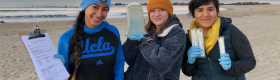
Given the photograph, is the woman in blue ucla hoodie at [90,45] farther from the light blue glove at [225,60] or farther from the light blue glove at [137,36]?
the light blue glove at [225,60]

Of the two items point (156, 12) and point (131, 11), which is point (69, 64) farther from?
point (156, 12)

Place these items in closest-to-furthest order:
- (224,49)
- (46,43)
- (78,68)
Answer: (46,43) < (224,49) < (78,68)

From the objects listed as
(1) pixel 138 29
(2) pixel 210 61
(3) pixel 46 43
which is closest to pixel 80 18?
(3) pixel 46 43

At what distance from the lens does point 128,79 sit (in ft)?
7.14

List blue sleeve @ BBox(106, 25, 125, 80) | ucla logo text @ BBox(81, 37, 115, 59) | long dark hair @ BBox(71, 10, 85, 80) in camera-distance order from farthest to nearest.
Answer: blue sleeve @ BBox(106, 25, 125, 80), ucla logo text @ BBox(81, 37, 115, 59), long dark hair @ BBox(71, 10, 85, 80)

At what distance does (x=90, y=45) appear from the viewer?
2031mm

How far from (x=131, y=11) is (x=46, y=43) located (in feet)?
3.11

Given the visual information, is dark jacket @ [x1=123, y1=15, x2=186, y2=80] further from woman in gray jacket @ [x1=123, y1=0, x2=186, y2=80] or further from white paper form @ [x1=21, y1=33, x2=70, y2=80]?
white paper form @ [x1=21, y1=33, x2=70, y2=80]

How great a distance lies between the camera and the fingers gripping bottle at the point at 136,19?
2076mm

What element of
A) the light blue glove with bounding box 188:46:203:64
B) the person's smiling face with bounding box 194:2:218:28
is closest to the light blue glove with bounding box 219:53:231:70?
the light blue glove with bounding box 188:46:203:64

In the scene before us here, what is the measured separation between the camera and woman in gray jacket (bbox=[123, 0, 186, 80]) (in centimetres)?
178

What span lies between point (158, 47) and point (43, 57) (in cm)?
106

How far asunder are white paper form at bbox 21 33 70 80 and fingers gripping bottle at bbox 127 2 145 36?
818 mm

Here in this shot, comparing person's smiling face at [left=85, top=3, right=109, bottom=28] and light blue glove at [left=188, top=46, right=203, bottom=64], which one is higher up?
person's smiling face at [left=85, top=3, right=109, bottom=28]
